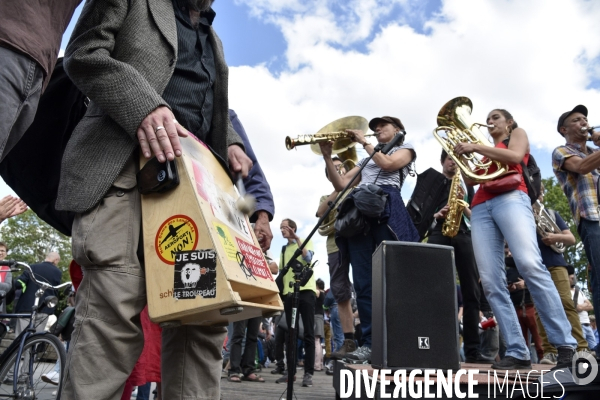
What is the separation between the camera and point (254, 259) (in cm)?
178

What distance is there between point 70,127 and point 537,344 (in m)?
6.50

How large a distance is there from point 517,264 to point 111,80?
328 centimetres

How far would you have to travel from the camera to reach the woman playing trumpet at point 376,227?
4.50m

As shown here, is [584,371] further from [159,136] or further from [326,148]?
[326,148]

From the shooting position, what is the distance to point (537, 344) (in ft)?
22.0

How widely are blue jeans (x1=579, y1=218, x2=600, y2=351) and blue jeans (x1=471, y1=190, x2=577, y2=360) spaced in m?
0.50

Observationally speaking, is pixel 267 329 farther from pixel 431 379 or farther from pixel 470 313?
pixel 431 379

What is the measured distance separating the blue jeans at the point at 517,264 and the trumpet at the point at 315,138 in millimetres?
1541

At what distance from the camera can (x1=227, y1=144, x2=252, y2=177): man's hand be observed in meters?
2.19

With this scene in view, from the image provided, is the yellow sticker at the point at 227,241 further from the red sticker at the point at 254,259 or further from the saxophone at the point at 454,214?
the saxophone at the point at 454,214

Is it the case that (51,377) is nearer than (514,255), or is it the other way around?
(514,255)

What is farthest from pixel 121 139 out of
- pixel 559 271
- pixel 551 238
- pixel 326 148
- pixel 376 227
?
pixel 559 271

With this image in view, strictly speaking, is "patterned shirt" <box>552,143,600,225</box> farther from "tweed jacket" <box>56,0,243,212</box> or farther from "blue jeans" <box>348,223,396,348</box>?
"tweed jacket" <box>56,0,243,212</box>

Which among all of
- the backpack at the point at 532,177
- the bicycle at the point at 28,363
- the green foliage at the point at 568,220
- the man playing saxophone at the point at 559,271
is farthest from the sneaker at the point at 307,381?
the green foliage at the point at 568,220
